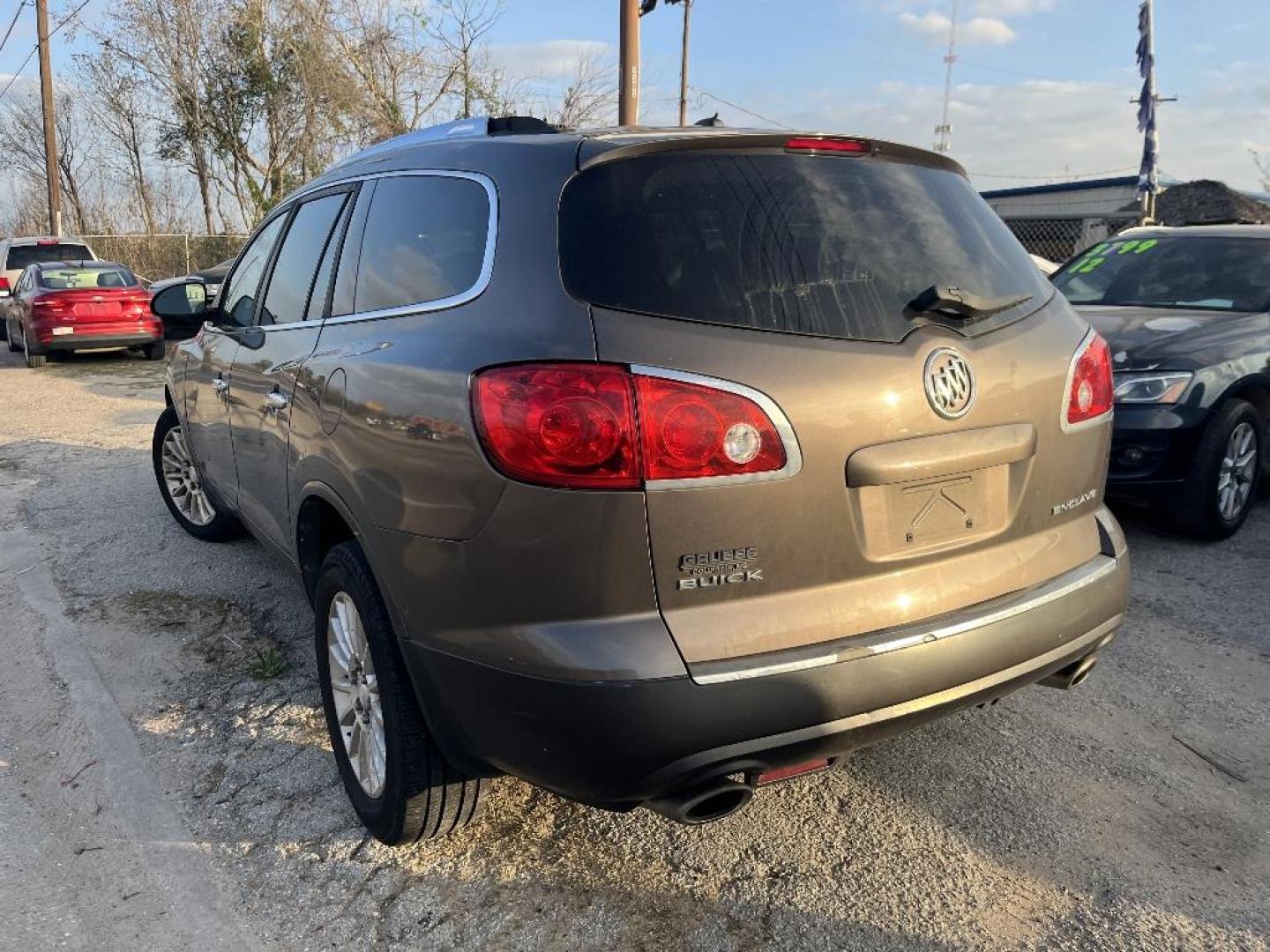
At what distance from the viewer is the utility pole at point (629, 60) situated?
12786mm

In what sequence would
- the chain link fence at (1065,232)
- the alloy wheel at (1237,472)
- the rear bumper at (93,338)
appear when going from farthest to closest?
1. the chain link fence at (1065,232)
2. the rear bumper at (93,338)
3. the alloy wheel at (1237,472)

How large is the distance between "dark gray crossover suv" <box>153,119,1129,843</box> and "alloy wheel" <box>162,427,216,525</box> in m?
2.80

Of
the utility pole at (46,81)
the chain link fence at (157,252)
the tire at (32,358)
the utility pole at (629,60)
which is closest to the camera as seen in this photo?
the utility pole at (629,60)

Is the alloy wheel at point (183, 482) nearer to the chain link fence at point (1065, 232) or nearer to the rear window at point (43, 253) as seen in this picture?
the rear window at point (43, 253)

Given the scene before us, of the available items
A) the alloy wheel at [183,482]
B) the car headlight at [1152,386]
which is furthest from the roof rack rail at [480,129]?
the car headlight at [1152,386]

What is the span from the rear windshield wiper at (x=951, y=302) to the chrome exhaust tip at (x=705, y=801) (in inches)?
45.6

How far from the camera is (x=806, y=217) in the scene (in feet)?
7.44

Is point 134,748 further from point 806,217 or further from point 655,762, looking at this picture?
point 806,217

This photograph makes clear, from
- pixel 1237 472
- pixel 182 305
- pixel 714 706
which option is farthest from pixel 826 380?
pixel 1237 472

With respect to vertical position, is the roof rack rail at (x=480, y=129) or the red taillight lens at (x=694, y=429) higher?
the roof rack rail at (x=480, y=129)

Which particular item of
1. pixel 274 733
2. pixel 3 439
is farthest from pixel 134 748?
pixel 3 439

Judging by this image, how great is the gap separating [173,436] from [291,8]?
22745 millimetres

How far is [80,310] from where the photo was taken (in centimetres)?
1346

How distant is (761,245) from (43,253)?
19.6 metres
